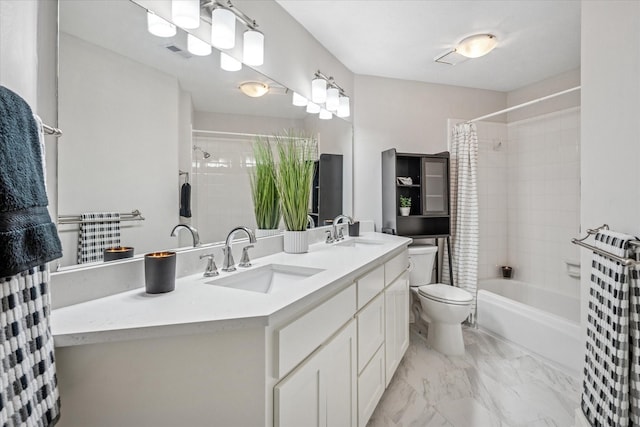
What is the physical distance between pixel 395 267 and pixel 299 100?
1252 millimetres

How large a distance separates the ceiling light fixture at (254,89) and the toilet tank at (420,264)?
1789 mm

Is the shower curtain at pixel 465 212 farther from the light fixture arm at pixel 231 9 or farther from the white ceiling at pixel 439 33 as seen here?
the light fixture arm at pixel 231 9

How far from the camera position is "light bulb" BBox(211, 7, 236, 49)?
144 centimetres

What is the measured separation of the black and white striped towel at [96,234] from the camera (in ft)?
3.28

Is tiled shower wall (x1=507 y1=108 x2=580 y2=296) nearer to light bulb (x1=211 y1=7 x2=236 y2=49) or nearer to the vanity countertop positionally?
the vanity countertop

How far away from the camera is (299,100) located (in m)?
2.09

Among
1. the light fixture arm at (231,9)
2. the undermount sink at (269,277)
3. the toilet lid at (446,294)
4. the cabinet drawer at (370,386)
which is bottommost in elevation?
the cabinet drawer at (370,386)

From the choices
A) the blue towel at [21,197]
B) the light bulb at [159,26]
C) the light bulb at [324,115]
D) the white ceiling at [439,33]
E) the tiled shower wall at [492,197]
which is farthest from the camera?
the tiled shower wall at [492,197]

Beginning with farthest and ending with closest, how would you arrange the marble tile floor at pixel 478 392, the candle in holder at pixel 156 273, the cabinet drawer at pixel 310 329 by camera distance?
1. the marble tile floor at pixel 478 392
2. the candle in holder at pixel 156 273
3. the cabinet drawer at pixel 310 329

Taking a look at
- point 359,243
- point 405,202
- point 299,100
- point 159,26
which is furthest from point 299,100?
point 405,202

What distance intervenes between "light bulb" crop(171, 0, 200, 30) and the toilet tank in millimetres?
2252

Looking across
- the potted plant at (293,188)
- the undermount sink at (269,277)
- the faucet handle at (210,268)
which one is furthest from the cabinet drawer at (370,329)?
the faucet handle at (210,268)

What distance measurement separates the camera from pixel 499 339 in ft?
8.58

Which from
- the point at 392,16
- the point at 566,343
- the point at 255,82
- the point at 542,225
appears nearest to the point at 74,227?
the point at 255,82
